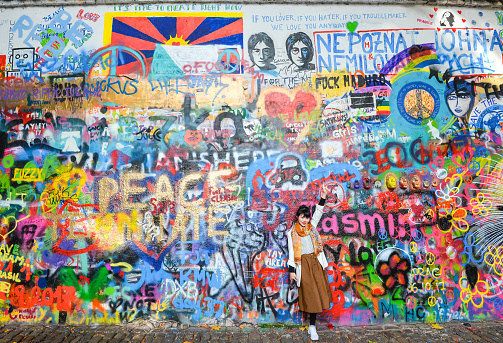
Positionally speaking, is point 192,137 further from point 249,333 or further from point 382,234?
point 382,234

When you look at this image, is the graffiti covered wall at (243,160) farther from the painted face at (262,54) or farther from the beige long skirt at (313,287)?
the beige long skirt at (313,287)

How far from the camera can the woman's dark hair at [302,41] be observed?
17.7 feet

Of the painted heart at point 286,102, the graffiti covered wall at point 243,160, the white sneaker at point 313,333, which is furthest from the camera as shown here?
the painted heart at point 286,102

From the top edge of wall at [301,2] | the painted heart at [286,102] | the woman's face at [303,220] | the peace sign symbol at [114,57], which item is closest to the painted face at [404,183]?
the woman's face at [303,220]

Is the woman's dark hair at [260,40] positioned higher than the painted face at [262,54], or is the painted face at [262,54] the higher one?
the woman's dark hair at [260,40]

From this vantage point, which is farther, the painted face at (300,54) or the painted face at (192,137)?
the painted face at (300,54)

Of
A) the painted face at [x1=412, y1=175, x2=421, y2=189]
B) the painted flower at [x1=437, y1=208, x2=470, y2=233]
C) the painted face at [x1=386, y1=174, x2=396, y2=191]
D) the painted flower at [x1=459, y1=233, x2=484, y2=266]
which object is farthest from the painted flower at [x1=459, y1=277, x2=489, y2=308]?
the painted face at [x1=386, y1=174, x2=396, y2=191]

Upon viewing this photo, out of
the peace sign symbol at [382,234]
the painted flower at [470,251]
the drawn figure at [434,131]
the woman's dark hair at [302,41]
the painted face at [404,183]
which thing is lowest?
the painted flower at [470,251]

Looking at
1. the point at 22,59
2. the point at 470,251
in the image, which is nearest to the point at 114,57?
the point at 22,59

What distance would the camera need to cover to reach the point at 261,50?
540cm

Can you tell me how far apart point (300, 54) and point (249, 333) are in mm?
4865

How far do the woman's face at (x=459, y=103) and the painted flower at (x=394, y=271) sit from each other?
2809 mm

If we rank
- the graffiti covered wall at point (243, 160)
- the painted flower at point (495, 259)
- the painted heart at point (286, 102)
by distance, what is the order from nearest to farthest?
the graffiti covered wall at point (243, 160)
the painted flower at point (495, 259)
the painted heart at point (286, 102)

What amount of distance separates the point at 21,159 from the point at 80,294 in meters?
2.61
